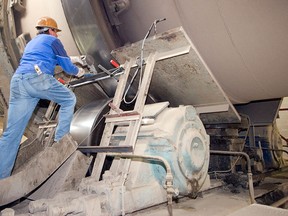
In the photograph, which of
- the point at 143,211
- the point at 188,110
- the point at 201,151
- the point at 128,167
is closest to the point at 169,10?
the point at 188,110

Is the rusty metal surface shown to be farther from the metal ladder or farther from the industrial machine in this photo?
the metal ladder

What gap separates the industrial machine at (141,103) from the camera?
179 cm

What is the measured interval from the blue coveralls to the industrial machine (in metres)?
0.19

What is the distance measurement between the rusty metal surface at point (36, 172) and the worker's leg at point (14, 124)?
10.7 inches

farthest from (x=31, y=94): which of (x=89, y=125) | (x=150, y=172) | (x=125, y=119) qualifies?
(x=150, y=172)

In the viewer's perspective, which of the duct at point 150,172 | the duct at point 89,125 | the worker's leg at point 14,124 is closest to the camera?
the duct at point 150,172

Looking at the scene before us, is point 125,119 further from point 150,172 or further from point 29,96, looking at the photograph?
point 29,96

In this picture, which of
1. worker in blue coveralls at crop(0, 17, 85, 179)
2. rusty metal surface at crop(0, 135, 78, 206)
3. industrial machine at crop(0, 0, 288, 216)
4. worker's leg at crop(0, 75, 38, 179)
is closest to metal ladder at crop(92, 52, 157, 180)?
industrial machine at crop(0, 0, 288, 216)

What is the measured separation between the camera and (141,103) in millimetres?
1996

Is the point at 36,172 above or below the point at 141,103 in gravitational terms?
below

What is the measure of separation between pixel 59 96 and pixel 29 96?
25 centimetres

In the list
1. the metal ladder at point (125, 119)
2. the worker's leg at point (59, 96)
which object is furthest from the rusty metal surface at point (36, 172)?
the metal ladder at point (125, 119)

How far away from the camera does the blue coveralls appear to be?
2025 mm

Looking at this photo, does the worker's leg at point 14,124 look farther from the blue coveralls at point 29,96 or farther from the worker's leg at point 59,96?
the worker's leg at point 59,96
